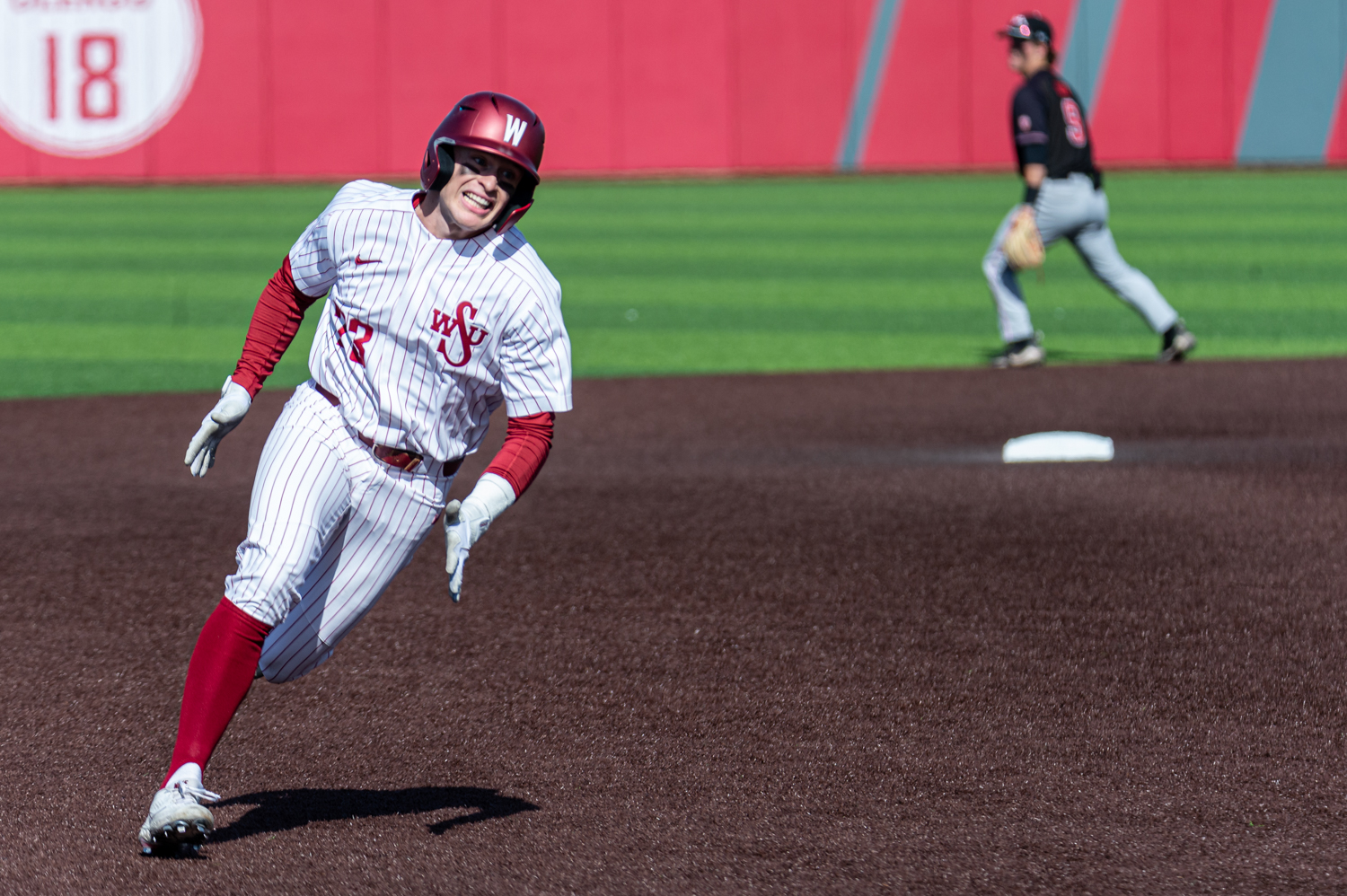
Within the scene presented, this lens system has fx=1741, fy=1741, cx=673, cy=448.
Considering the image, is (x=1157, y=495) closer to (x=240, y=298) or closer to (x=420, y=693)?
(x=420, y=693)

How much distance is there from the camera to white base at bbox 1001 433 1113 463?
8.73m

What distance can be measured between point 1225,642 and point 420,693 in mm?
2591

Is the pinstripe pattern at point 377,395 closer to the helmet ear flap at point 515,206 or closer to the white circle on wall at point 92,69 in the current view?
the helmet ear flap at point 515,206

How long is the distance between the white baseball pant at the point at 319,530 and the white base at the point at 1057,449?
5127 mm

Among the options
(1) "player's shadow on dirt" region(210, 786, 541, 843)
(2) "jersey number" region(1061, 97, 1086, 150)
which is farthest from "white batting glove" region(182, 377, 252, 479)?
(2) "jersey number" region(1061, 97, 1086, 150)

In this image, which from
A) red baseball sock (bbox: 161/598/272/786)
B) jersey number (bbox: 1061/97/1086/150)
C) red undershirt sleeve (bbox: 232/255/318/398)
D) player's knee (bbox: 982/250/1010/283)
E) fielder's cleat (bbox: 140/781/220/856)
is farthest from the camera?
player's knee (bbox: 982/250/1010/283)

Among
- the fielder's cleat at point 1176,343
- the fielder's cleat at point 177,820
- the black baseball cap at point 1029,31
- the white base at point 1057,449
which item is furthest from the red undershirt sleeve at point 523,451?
the fielder's cleat at point 1176,343

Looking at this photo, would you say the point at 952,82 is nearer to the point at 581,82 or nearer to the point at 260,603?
the point at 581,82

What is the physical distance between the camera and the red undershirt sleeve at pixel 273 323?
4.22 meters

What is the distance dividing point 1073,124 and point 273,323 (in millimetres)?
8082

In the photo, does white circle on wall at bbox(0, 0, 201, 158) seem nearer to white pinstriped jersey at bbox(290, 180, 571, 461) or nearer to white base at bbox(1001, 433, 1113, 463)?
white base at bbox(1001, 433, 1113, 463)

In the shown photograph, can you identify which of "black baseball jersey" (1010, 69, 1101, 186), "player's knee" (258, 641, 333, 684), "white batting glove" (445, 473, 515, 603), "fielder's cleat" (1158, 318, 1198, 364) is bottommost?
"player's knee" (258, 641, 333, 684)

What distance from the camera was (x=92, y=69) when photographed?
27.8m

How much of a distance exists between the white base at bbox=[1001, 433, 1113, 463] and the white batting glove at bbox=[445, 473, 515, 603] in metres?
5.30
